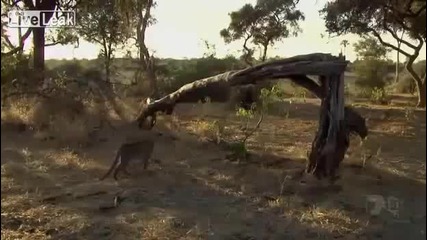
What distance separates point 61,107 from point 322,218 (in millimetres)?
3458

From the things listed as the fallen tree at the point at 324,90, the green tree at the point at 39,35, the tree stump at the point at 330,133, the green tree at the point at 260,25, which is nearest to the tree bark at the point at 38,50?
the green tree at the point at 39,35

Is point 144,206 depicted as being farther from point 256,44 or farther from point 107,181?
point 256,44

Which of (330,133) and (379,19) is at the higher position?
(379,19)

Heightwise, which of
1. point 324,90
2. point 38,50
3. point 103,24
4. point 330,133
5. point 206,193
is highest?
point 103,24

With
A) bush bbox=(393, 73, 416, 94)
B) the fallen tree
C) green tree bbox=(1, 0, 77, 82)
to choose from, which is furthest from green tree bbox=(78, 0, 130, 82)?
bush bbox=(393, 73, 416, 94)

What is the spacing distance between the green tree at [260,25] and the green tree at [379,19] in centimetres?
361

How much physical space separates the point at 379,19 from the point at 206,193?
1017 centimetres

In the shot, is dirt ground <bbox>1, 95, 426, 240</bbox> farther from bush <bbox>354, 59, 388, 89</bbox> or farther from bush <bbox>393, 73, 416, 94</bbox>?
bush <bbox>354, 59, 388, 89</bbox>

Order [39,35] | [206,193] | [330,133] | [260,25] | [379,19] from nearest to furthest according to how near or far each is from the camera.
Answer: [39,35], [206,193], [330,133], [379,19], [260,25]

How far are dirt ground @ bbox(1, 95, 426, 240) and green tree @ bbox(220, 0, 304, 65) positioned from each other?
36.4ft

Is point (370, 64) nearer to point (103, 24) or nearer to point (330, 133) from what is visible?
point (103, 24)

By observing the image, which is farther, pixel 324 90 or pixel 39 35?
pixel 324 90

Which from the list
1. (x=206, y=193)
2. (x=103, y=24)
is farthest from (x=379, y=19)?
(x=206, y=193)

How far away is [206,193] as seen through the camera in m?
6.73
